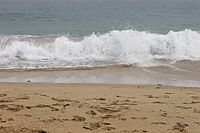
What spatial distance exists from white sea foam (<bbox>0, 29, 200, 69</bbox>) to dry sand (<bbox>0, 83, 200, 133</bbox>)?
15.9ft

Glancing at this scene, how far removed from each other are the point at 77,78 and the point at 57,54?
3855mm

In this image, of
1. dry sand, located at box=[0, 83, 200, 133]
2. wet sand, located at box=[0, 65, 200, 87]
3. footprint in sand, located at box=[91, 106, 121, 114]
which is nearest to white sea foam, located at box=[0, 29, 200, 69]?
wet sand, located at box=[0, 65, 200, 87]

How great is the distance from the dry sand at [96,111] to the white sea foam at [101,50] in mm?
4841

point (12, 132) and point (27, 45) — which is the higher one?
point (27, 45)

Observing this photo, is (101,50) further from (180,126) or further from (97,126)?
(97,126)

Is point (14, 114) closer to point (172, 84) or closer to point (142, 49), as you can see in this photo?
point (172, 84)

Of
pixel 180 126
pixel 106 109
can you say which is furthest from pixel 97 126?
pixel 180 126

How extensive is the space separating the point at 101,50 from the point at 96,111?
8.62 m

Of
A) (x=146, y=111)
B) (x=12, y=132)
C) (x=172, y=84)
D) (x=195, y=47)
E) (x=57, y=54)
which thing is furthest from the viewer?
(x=195, y=47)

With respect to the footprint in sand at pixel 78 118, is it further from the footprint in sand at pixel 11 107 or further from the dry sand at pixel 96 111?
the footprint in sand at pixel 11 107

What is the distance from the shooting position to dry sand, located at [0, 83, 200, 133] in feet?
19.1

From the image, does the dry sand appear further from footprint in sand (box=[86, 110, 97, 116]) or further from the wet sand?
the wet sand

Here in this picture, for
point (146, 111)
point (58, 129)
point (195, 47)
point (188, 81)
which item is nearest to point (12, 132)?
point (58, 129)

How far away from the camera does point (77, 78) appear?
11109mm
